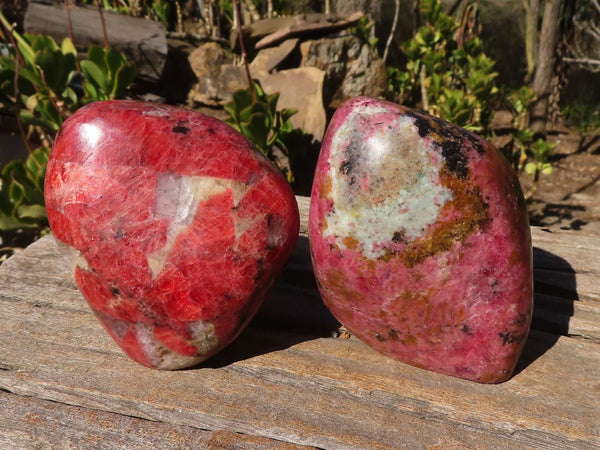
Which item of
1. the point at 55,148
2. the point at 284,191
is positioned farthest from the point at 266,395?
the point at 55,148

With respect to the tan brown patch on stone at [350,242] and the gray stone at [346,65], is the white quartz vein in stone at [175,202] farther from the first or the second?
Result: the gray stone at [346,65]

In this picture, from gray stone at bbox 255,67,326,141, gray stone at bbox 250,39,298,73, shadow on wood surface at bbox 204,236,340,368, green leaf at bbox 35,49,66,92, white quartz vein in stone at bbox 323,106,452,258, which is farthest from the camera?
gray stone at bbox 250,39,298,73

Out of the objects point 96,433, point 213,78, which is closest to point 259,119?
point 213,78

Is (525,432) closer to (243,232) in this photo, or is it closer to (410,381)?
(410,381)

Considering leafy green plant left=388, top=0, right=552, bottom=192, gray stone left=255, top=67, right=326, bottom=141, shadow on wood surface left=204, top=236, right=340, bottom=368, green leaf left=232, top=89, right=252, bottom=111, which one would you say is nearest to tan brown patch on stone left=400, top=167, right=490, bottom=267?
shadow on wood surface left=204, top=236, right=340, bottom=368

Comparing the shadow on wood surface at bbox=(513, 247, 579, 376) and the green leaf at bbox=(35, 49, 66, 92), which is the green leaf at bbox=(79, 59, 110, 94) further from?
the shadow on wood surface at bbox=(513, 247, 579, 376)

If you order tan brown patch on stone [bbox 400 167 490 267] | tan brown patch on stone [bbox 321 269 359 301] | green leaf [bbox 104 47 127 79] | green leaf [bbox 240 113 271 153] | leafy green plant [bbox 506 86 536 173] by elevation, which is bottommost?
leafy green plant [bbox 506 86 536 173]
